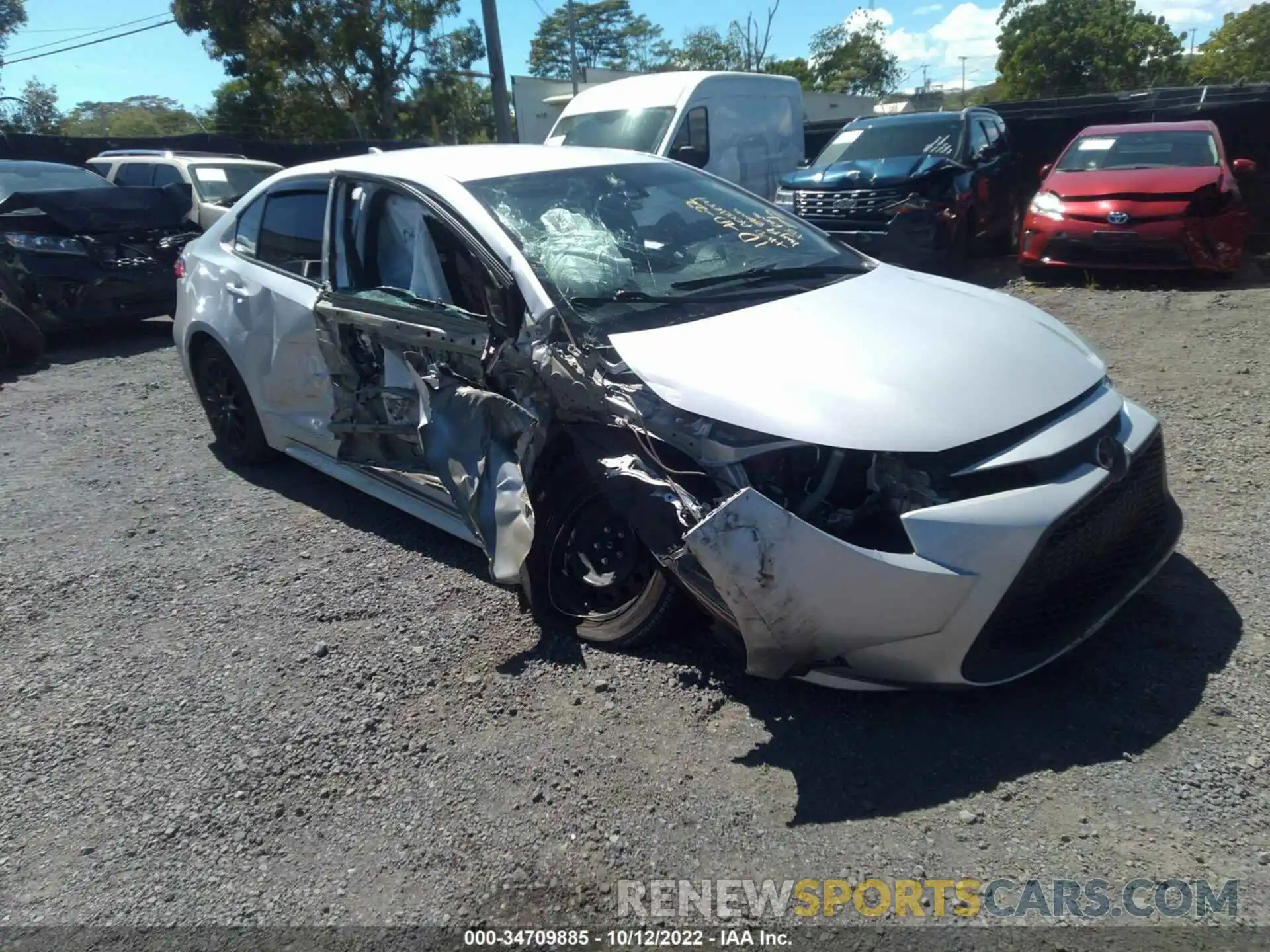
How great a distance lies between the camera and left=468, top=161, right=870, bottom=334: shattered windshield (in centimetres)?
332

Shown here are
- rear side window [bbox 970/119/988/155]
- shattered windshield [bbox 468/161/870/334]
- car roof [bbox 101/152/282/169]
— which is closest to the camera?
shattered windshield [bbox 468/161/870/334]

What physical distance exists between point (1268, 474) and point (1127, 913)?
3.02 meters

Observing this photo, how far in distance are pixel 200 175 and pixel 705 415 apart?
11.3 metres

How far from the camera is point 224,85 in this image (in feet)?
119

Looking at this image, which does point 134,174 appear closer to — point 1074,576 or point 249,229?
point 249,229

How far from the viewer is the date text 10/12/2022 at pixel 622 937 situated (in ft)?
7.18

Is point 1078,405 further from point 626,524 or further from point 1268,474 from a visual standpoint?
point 1268,474

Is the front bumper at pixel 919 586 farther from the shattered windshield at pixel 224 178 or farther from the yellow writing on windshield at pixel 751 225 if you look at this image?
the shattered windshield at pixel 224 178

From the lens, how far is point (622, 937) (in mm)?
2227

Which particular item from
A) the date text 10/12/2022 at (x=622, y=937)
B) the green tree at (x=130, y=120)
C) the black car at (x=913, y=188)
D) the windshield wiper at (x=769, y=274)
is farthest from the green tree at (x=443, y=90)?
the date text 10/12/2022 at (x=622, y=937)

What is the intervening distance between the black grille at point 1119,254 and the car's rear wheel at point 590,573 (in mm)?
7116

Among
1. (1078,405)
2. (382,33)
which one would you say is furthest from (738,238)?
(382,33)

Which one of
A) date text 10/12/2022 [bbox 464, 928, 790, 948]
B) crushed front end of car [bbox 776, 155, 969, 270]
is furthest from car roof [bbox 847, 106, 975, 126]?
date text 10/12/2022 [bbox 464, 928, 790, 948]

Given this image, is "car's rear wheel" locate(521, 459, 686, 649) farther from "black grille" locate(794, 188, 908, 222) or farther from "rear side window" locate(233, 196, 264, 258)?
"black grille" locate(794, 188, 908, 222)
